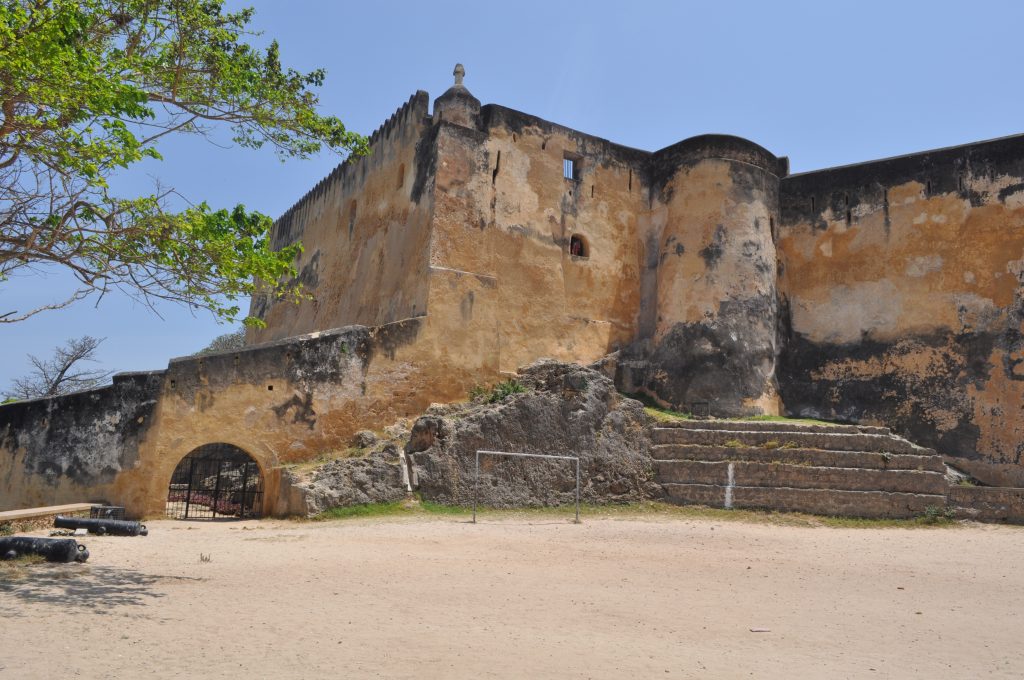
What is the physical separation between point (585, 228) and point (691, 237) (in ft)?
7.44

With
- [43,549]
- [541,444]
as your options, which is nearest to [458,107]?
[541,444]

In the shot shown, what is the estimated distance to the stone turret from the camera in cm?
1599

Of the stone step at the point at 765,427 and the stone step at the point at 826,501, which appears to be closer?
the stone step at the point at 826,501

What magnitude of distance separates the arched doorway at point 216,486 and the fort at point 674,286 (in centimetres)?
190

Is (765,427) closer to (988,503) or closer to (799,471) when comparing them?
(799,471)

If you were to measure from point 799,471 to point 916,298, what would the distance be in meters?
5.67

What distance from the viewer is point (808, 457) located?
44.4 ft

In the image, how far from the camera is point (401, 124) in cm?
1731

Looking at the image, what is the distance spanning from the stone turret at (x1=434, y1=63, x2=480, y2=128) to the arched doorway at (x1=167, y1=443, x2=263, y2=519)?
771 cm

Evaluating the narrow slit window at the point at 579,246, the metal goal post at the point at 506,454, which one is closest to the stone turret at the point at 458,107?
the narrow slit window at the point at 579,246

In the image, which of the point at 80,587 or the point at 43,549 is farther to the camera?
the point at 43,549

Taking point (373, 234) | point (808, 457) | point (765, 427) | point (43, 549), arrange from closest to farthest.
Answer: point (43, 549), point (808, 457), point (765, 427), point (373, 234)

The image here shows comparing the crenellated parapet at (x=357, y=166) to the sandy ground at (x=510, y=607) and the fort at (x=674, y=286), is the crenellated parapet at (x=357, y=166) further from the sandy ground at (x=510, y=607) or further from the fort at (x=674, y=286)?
the sandy ground at (x=510, y=607)

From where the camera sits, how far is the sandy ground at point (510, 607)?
526 cm
